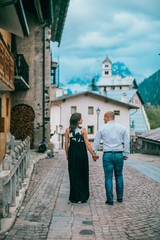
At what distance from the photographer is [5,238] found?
374 cm

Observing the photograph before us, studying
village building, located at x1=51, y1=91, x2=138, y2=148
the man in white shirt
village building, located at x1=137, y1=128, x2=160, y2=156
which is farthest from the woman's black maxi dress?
village building, located at x1=51, y1=91, x2=138, y2=148

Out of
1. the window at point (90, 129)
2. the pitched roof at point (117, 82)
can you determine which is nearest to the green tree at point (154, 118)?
the pitched roof at point (117, 82)

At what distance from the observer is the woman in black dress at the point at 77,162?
18.7 feet

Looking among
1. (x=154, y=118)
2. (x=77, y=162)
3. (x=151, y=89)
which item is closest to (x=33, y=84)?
(x=77, y=162)

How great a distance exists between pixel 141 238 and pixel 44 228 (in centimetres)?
133

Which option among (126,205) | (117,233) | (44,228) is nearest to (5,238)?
(44,228)

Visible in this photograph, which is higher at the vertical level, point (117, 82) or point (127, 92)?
point (117, 82)

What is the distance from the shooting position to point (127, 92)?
6969 centimetres

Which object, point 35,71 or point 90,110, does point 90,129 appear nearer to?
point 90,110

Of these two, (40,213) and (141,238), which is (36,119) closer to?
(40,213)

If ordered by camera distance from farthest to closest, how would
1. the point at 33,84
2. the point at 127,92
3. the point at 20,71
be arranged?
the point at 127,92
the point at 33,84
the point at 20,71

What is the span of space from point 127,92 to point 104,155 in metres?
65.3

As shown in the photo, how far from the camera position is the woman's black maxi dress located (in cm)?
571

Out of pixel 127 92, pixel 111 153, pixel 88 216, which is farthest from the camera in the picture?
pixel 127 92
